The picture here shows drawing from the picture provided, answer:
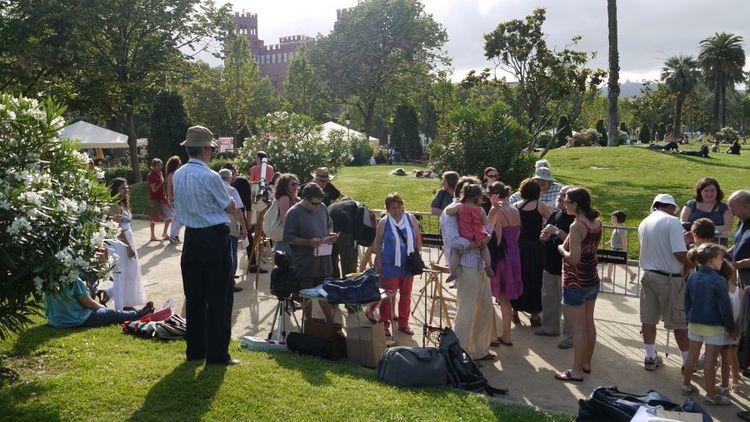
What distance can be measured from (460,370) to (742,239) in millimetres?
2961

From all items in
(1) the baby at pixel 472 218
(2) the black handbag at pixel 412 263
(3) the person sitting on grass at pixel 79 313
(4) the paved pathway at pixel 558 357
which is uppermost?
(1) the baby at pixel 472 218

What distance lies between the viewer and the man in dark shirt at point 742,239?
A: 576cm

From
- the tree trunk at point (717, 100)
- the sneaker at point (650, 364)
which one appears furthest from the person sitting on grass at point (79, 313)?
the tree trunk at point (717, 100)

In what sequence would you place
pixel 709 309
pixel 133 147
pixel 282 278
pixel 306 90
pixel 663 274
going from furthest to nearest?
1. pixel 306 90
2. pixel 133 147
3. pixel 282 278
4. pixel 663 274
5. pixel 709 309

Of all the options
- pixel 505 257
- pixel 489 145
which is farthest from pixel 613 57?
pixel 505 257

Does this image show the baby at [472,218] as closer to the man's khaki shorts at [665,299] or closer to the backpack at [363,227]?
the man's khaki shorts at [665,299]

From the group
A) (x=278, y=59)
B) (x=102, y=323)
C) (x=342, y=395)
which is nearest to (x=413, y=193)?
(x=102, y=323)

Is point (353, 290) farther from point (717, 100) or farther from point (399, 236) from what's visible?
point (717, 100)

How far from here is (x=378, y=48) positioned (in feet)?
178

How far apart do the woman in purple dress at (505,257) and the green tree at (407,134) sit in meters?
36.6

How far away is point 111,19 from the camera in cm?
2214

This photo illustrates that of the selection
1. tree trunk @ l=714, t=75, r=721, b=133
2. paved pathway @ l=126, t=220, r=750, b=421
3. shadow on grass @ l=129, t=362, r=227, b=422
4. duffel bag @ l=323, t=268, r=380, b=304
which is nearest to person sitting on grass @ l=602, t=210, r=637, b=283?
paved pathway @ l=126, t=220, r=750, b=421

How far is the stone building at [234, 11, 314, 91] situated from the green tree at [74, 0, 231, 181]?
98.5 metres

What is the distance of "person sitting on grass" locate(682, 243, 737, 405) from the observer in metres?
5.22
